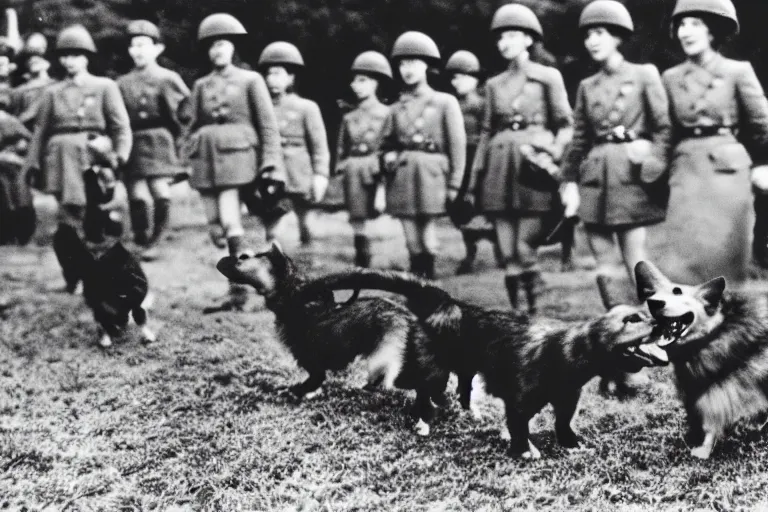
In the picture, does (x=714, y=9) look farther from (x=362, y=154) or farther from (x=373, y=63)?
(x=362, y=154)

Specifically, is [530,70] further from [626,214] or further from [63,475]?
[63,475]

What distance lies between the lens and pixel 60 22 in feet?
19.2

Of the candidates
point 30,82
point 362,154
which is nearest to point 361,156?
point 362,154

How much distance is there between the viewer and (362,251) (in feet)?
17.9

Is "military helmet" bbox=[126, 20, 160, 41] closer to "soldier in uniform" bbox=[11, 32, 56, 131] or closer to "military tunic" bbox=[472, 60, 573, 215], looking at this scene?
"soldier in uniform" bbox=[11, 32, 56, 131]

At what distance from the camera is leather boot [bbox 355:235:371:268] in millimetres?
5418

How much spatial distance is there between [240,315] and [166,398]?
40.2 inches

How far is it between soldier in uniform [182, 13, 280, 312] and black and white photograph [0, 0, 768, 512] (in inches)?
0.8

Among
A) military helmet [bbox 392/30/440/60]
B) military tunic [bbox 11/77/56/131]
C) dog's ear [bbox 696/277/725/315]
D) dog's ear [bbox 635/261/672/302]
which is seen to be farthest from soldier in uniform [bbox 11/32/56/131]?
dog's ear [bbox 696/277/725/315]

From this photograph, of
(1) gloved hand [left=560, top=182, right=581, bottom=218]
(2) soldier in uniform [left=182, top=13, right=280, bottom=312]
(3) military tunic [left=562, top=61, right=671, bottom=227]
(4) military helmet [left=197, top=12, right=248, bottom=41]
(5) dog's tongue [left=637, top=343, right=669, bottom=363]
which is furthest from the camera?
(2) soldier in uniform [left=182, top=13, right=280, bottom=312]

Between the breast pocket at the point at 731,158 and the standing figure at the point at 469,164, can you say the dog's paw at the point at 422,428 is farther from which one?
the breast pocket at the point at 731,158

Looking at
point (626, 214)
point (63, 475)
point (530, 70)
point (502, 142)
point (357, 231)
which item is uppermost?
point (530, 70)

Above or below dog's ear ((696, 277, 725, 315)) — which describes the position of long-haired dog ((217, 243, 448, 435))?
below

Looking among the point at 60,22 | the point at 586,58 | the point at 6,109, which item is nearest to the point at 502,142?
the point at 586,58
